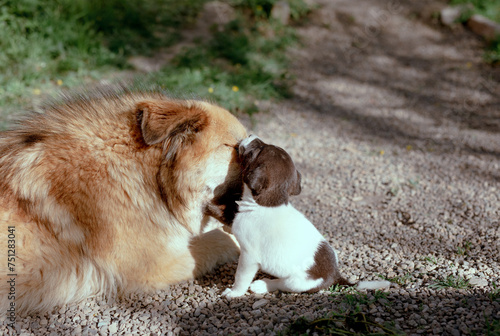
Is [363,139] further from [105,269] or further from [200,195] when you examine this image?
[105,269]

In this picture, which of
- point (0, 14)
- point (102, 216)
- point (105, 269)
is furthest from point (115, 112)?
point (0, 14)

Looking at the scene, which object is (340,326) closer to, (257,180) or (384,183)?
(257,180)

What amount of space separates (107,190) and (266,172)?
3.58 feet

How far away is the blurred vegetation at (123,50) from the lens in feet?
20.2

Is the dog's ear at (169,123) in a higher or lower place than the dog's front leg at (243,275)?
higher

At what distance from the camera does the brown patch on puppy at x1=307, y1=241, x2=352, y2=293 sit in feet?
8.98

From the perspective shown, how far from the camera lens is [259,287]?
9.61 ft

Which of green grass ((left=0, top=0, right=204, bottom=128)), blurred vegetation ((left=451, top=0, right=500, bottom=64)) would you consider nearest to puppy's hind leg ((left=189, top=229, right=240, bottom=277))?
green grass ((left=0, top=0, right=204, bottom=128))

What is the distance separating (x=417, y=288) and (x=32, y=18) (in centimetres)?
730

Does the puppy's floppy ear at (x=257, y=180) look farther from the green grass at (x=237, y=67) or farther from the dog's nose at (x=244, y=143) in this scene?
the green grass at (x=237, y=67)

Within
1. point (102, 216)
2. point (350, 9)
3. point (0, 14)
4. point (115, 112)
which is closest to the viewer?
point (102, 216)

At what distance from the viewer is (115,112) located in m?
2.97

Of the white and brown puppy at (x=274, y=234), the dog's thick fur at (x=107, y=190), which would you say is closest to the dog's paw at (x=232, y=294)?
the white and brown puppy at (x=274, y=234)

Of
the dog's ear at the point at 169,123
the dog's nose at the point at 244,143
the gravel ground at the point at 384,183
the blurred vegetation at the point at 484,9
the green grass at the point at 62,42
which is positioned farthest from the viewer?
the blurred vegetation at the point at 484,9
